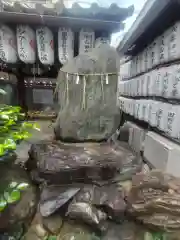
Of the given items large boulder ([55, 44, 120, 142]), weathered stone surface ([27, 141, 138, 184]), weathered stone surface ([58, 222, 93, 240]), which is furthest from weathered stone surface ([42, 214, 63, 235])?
large boulder ([55, 44, 120, 142])

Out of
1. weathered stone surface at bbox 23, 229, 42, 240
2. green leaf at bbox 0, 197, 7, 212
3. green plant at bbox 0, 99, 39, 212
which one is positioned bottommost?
weathered stone surface at bbox 23, 229, 42, 240

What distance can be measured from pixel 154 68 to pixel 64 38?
138 centimetres

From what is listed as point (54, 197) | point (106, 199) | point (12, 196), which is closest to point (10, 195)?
point (12, 196)

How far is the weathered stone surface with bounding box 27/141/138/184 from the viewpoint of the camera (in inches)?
64.6

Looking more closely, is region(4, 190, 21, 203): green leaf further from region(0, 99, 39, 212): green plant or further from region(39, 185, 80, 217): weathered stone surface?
region(39, 185, 80, 217): weathered stone surface

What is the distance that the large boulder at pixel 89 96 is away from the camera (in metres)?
1.86

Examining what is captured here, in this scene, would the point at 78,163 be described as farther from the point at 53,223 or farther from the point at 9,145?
the point at 9,145

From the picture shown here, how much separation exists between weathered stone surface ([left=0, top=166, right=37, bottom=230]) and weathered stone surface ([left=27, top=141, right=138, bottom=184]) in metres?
0.16

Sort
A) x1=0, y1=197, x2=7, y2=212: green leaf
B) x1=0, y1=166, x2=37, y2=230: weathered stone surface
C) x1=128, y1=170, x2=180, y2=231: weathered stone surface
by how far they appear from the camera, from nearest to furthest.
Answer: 1. x1=0, y1=197, x2=7, y2=212: green leaf
2. x1=128, y1=170, x2=180, y2=231: weathered stone surface
3. x1=0, y1=166, x2=37, y2=230: weathered stone surface

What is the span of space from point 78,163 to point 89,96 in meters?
0.71

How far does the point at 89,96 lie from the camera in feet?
6.27

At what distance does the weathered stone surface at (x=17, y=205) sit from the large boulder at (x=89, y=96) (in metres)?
0.62

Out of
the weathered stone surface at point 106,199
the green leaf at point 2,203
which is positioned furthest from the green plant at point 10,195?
the weathered stone surface at point 106,199

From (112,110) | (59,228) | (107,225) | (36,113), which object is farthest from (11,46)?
(107,225)
